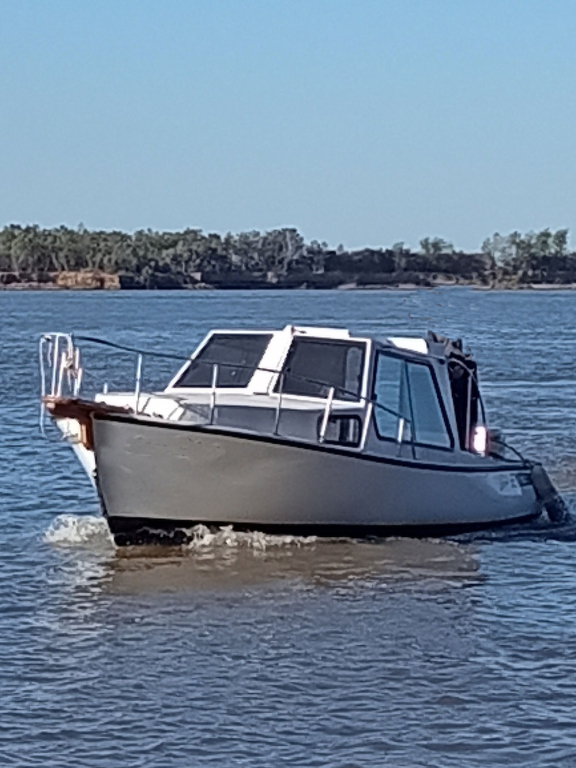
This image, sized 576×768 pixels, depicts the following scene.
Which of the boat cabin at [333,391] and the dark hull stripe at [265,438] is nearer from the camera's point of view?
the dark hull stripe at [265,438]

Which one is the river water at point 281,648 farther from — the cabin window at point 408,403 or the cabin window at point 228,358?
the cabin window at point 228,358

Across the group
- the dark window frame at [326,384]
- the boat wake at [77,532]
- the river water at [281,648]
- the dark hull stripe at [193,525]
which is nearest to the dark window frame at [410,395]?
the dark window frame at [326,384]

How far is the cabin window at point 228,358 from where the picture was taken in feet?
57.0

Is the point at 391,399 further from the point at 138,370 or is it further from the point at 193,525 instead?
the point at 138,370

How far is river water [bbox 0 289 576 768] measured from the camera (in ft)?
34.2

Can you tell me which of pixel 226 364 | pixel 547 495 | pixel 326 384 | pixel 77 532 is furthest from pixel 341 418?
pixel 547 495

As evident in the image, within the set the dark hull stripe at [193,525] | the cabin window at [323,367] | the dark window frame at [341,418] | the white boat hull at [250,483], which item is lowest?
the dark hull stripe at [193,525]

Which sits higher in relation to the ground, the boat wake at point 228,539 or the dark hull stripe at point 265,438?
the dark hull stripe at point 265,438

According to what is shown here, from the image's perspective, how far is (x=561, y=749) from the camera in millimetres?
10320

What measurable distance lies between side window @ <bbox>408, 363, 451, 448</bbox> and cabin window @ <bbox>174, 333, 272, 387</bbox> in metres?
1.72

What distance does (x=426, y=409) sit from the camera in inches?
705

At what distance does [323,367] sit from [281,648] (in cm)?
513

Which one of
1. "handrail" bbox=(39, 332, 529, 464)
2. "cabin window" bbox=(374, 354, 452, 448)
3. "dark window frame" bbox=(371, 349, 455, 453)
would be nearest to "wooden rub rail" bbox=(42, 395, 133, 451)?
"handrail" bbox=(39, 332, 529, 464)

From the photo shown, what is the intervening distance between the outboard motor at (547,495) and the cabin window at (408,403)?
171 centimetres
